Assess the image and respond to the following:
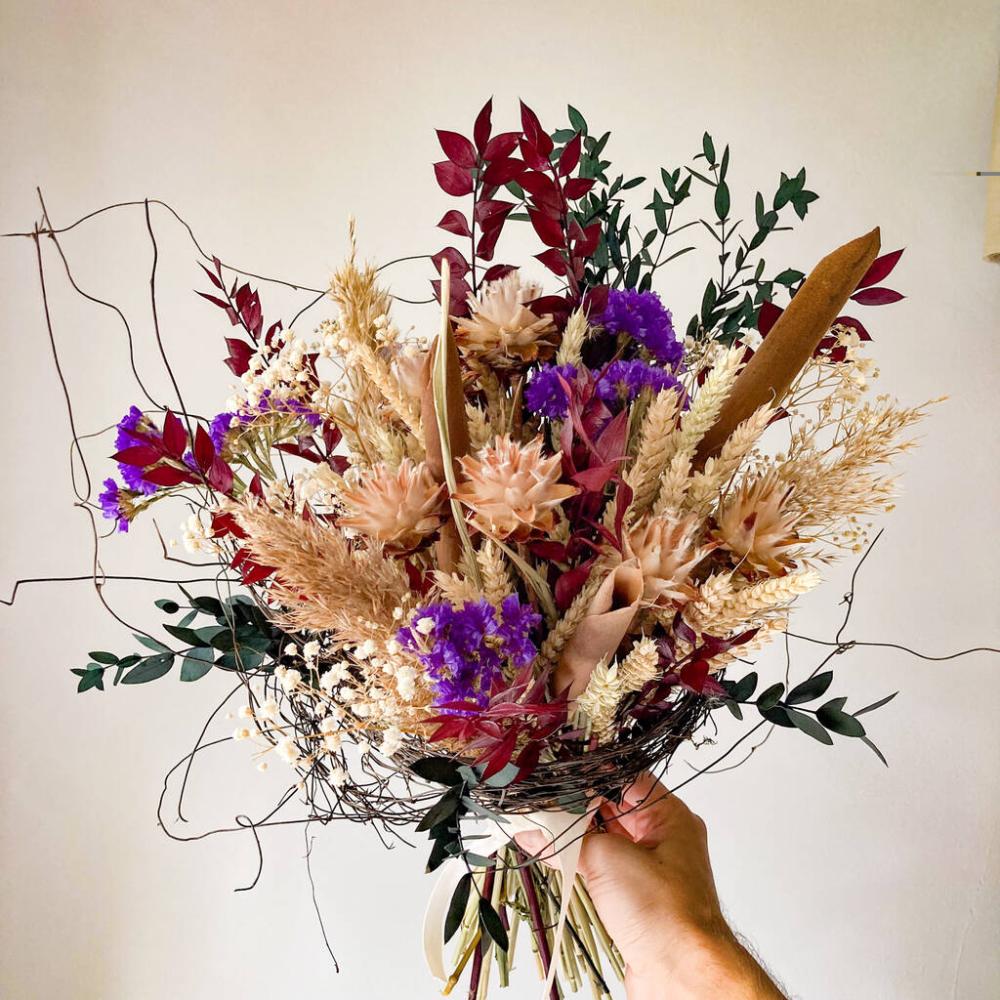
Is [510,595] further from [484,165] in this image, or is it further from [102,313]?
[102,313]

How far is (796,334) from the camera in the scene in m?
0.54

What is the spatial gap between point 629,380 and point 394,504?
7.1 inches

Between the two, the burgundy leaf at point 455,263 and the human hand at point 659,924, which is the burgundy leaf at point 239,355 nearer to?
the burgundy leaf at point 455,263

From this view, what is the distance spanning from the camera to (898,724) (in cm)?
128

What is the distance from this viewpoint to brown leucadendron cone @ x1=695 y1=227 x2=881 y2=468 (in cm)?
54

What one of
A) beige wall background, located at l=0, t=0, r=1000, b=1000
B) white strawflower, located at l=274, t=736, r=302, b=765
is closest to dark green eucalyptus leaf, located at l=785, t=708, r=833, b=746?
white strawflower, located at l=274, t=736, r=302, b=765

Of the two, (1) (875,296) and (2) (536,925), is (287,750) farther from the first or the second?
(1) (875,296)

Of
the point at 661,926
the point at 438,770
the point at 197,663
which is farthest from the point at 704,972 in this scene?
the point at 197,663

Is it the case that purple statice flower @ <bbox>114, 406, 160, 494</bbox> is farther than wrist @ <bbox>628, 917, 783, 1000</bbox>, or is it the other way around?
wrist @ <bbox>628, 917, 783, 1000</bbox>

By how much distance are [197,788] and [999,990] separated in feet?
4.04

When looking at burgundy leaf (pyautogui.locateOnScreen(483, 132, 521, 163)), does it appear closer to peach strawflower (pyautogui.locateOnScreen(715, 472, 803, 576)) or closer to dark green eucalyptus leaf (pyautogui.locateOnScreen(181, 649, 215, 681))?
peach strawflower (pyautogui.locateOnScreen(715, 472, 803, 576))

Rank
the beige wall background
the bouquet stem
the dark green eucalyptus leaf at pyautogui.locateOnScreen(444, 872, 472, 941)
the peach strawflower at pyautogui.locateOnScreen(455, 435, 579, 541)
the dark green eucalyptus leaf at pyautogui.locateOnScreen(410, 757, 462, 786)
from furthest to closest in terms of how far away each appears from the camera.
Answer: the beige wall background
the bouquet stem
the dark green eucalyptus leaf at pyautogui.locateOnScreen(444, 872, 472, 941)
the dark green eucalyptus leaf at pyautogui.locateOnScreen(410, 757, 462, 786)
the peach strawflower at pyautogui.locateOnScreen(455, 435, 579, 541)

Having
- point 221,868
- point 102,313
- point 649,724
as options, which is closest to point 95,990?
point 221,868

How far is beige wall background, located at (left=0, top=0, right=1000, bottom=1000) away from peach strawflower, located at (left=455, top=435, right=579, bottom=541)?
874 millimetres
